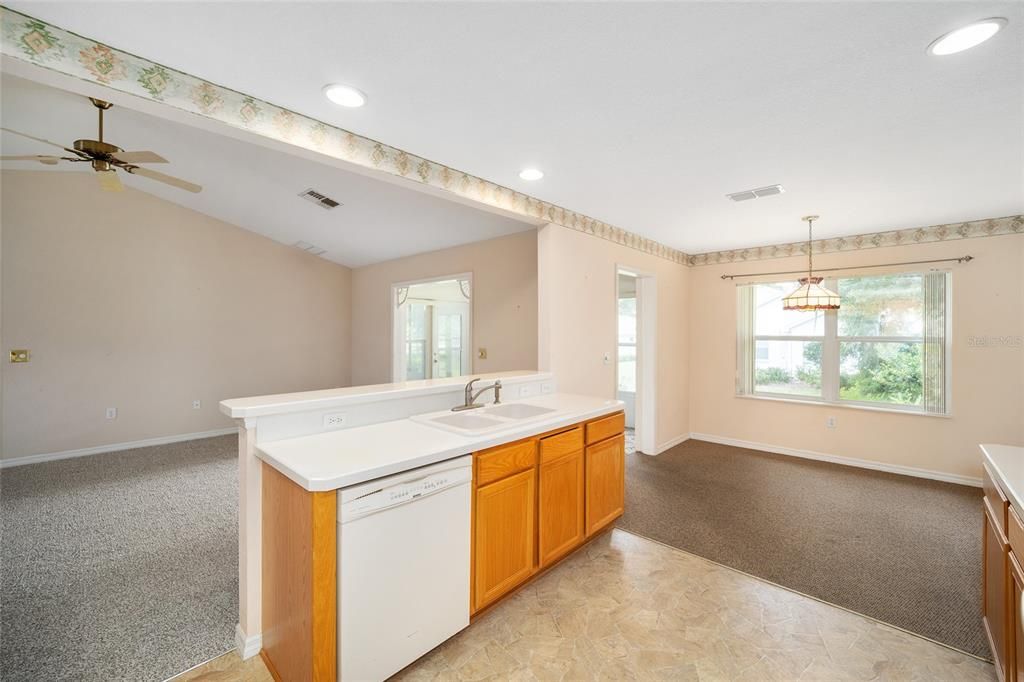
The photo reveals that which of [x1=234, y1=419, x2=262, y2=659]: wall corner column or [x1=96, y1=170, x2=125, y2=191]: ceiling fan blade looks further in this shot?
[x1=96, y1=170, x2=125, y2=191]: ceiling fan blade

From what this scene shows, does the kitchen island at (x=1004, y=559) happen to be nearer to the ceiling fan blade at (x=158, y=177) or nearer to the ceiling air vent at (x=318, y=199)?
the ceiling fan blade at (x=158, y=177)

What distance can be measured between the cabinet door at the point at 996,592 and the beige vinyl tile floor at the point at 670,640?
0.56 ft

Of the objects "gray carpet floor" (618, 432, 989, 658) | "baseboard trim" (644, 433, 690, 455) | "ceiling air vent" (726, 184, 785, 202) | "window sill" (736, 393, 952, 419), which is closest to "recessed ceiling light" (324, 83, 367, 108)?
"ceiling air vent" (726, 184, 785, 202)

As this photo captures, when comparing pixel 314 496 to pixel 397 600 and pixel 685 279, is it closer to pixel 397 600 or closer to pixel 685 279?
pixel 397 600

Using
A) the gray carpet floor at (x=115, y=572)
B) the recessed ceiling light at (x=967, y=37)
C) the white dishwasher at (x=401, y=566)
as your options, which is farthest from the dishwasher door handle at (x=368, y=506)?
the recessed ceiling light at (x=967, y=37)

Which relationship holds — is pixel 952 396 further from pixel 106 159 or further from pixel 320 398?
pixel 106 159

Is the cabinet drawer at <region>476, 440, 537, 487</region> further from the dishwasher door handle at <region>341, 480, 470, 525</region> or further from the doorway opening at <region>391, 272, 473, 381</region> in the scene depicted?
the doorway opening at <region>391, 272, 473, 381</region>

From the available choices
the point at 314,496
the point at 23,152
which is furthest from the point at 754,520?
the point at 23,152

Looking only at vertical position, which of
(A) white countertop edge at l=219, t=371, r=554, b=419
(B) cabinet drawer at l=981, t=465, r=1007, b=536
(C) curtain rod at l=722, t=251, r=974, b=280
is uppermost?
(C) curtain rod at l=722, t=251, r=974, b=280

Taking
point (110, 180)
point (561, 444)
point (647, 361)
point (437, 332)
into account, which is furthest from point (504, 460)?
point (437, 332)

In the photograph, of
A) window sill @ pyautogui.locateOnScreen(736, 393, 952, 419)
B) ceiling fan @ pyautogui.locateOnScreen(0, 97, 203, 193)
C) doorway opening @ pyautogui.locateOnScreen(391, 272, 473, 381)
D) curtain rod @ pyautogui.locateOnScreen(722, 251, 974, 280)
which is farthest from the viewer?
doorway opening @ pyautogui.locateOnScreen(391, 272, 473, 381)

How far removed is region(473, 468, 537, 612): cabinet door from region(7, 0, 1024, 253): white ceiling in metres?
1.84

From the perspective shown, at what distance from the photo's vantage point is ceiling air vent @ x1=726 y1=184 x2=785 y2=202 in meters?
3.01

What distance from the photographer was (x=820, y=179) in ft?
9.29
